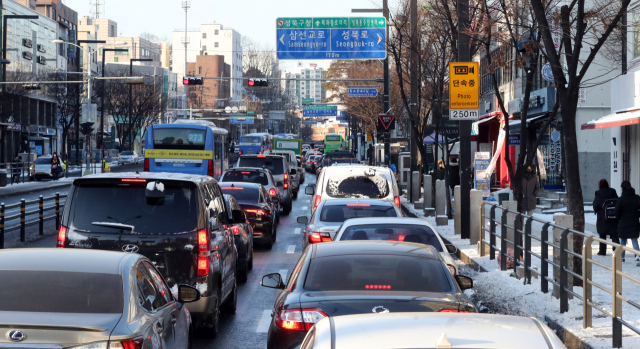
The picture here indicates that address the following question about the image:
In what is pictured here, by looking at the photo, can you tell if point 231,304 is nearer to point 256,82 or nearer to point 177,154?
point 177,154

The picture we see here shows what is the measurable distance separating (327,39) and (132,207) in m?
25.0

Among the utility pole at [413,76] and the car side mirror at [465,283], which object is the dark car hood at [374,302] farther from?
the utility pole at [413,76]

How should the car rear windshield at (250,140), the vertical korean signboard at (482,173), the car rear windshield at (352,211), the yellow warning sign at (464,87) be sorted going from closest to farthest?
1. the car rear windshield at (352,211)
2. the yellow warning sign at (464,87)
3. the vertical korean signboard at (482,173)
4. the car rear windshield at (250,140)

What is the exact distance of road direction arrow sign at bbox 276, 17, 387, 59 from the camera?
106ft

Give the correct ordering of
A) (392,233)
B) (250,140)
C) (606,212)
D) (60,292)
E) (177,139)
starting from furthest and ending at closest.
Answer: (250,140), (177,139), (606,212), (392,233), (60,292)

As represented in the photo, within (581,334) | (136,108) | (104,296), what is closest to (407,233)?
(581,334)

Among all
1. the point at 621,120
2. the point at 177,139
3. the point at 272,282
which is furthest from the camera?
the point at 177,139

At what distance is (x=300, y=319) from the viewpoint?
5637 mm

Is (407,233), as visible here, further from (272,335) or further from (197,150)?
(197,150)

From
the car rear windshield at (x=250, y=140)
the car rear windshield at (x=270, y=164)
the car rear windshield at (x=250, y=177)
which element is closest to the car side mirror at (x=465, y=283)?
the car rear windshield at (x=250, y=177)

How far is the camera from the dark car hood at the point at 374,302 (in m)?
5.54

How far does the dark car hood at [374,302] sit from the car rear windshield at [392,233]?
10.6 ft

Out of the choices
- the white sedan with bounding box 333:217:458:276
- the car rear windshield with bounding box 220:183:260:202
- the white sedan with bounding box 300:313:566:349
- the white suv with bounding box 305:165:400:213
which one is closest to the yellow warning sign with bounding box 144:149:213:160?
the car rear windshield with bounding box 220:183:260:202

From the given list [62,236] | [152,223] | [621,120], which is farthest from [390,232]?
[621,120]
